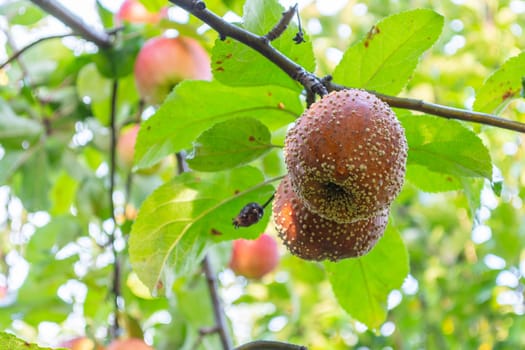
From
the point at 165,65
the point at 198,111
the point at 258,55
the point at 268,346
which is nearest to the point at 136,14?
the point at 165,65

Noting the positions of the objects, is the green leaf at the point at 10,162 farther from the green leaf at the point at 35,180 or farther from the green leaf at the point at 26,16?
the green leaf at the point at 26,16

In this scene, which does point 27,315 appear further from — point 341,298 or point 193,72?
point 341,298

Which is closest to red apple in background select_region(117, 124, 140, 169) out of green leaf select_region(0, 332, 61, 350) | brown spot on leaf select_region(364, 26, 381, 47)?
brown spot on leaf select_region(364, 26, 381, 47)

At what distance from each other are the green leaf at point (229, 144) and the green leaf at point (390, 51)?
0.16 metres

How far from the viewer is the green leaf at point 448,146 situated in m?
0.99

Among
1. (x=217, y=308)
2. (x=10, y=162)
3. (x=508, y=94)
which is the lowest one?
(x=217, y=308)

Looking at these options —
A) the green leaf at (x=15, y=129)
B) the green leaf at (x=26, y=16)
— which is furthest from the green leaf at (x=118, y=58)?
the green leaf at (x=26, y=16)

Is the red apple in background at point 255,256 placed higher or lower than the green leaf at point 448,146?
lower

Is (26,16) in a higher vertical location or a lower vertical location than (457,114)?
lower

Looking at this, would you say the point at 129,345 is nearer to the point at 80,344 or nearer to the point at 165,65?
the point at 80,344

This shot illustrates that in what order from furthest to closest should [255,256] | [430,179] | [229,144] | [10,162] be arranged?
1. [255,256]
2. [10,162]
3. [430,179]
4. [229,144]

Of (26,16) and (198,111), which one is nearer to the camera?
(198,111)

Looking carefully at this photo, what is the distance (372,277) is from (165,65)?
77 cm

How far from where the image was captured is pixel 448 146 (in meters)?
1.00
